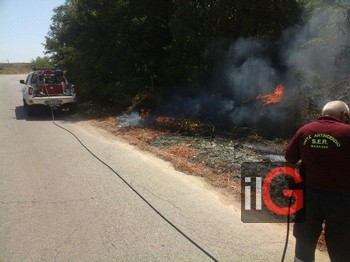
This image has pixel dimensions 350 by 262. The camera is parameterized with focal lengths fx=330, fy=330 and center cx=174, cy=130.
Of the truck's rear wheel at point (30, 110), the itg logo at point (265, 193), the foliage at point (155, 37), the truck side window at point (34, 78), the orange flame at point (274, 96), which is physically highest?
the foliage at point (155, 37)

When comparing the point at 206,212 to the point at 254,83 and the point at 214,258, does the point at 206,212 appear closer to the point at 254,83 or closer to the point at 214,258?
the point at 214,258

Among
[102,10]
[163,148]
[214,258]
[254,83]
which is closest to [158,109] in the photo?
[254,83]

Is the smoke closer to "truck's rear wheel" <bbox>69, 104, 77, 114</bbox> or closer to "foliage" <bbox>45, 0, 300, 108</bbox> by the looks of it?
"foliage" <bbox>45, 0, 300, 108</bbox>

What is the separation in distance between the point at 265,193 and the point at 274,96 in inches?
235

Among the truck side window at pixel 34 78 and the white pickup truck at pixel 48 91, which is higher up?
the truck side window at pixel 34 78

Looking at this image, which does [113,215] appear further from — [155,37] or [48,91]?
[155,37]

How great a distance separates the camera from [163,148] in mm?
8562

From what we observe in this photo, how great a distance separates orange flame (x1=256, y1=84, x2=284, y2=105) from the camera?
10.5 metres

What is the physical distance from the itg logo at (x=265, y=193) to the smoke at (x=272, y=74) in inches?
147

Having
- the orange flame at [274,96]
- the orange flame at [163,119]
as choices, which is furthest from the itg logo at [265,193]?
the orange flame at [163,119]

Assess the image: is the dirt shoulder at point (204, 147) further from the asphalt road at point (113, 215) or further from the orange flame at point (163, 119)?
the asphalt road at point (113, 215)

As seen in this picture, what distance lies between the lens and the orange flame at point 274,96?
10508 mm

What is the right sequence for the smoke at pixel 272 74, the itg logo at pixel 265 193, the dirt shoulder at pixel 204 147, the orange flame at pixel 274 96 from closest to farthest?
the itg logo at pixel 265 193 → the dirt shoulder at pixel 204 147 → the smoke at pixel 272 74 → the orange flame at pixel 274 96

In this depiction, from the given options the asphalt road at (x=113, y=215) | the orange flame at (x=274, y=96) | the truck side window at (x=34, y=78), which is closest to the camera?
the asphalt road at (x=113, y=215)
